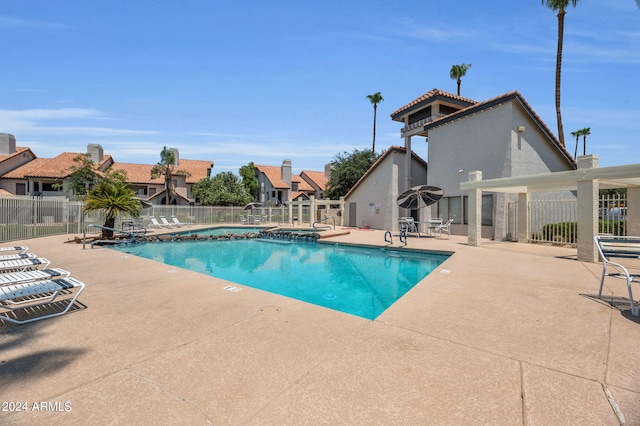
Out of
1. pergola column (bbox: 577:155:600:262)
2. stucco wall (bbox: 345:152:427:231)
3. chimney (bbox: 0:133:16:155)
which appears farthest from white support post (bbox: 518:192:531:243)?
chimney (bbox: 0:133:16:155)

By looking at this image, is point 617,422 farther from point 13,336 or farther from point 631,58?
point 631,58

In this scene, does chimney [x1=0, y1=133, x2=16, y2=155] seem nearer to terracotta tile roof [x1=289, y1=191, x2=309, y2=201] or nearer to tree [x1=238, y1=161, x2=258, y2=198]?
tree [x1=238, y1=161, x2=258, y2=198]

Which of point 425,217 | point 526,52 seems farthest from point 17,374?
point 425,217

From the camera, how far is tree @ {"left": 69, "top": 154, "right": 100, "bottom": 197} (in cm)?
3206

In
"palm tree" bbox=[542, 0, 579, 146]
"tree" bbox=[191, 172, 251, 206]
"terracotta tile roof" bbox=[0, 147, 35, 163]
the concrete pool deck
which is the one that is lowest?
the concrete pool deck

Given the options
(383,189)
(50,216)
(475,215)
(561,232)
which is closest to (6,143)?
(50,216)

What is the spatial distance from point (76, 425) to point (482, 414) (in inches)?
112

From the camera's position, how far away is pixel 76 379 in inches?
108

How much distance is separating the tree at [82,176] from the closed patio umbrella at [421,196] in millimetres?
31572

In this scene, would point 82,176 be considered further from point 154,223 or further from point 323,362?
point 323,362

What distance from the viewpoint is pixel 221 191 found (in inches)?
1508

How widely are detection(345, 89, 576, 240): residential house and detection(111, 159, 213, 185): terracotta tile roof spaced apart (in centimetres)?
3240

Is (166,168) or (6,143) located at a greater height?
(6,143)

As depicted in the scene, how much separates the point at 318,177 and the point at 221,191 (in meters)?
19.3
